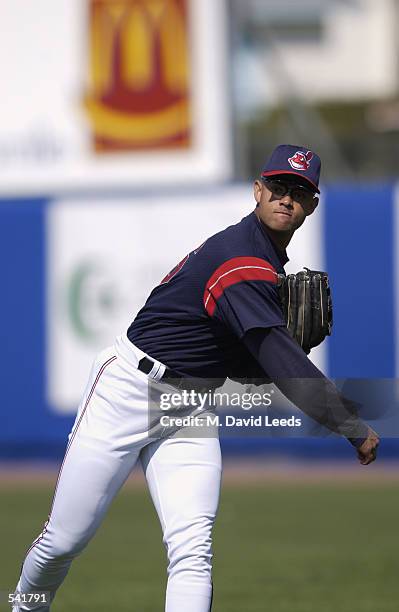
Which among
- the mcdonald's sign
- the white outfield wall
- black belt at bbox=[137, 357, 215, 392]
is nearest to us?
black belt at bbox=[137, 357, 215, 392]

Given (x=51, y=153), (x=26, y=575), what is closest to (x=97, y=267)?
(x=51, y=153)

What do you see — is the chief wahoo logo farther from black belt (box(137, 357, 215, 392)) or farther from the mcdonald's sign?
the mcdonald's sign

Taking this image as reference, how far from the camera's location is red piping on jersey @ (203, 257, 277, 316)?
183 inches

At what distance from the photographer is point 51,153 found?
49.3 ft

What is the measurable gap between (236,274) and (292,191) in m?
0.39

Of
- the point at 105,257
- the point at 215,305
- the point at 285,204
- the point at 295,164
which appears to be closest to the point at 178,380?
the point at 215,305

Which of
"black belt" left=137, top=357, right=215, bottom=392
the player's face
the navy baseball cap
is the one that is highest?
the navy baseball cap

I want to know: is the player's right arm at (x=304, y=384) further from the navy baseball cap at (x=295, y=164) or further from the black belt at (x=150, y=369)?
the navy baseball cap at (x=295, y=164)

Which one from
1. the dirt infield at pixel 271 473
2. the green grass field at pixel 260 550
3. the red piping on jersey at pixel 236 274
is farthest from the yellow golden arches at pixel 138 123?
the red piping on jersey at pixel 236 274

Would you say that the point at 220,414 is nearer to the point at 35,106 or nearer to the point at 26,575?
the point at 26,575

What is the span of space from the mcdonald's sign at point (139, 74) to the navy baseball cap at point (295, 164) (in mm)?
9970

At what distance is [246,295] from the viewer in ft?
15.1

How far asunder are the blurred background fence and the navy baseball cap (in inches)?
319

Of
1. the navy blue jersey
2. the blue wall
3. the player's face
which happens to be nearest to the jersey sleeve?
the navy blue jersey
